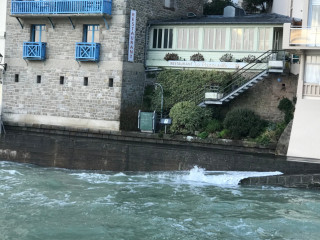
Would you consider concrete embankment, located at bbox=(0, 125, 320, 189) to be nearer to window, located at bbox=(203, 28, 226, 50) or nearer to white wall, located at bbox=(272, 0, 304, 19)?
window, located at bbox=(203, 28, 226, 50)

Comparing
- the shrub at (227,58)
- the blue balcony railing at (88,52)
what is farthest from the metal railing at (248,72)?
the blue balcony railing at (88,52)

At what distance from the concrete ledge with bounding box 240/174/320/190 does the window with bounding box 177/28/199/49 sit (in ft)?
31.2

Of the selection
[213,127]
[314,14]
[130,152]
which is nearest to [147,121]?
[130,152]

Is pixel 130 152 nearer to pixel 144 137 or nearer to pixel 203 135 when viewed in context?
pixel 144 137

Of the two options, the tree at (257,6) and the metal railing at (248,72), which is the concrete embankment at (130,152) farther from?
the tree at (257,6)

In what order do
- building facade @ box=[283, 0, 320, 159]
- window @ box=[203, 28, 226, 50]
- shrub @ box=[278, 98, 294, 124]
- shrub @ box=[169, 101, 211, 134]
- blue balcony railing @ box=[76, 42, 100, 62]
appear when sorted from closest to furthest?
building facade @ box=[283, 0, 320, 159], shrub @ box=[278, 98, 294, 124], shrub @ box=[169, 101, 211, 134], window @ box=[203, 28, 226, 50], blue balcony railing @ box=[76, 42, 100, 62]

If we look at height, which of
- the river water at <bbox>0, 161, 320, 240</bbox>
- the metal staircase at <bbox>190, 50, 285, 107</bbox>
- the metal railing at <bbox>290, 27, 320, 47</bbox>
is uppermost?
the metal railing at <bbox>290, 27, 320, 47</bbox>

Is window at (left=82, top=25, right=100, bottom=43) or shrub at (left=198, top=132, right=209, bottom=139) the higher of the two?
window at (left=82, top=25, right=100, bottom=43)

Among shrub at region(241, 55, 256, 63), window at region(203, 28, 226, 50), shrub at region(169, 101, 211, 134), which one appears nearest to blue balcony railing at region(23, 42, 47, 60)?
shrub at region(169, 101, 211, 134)

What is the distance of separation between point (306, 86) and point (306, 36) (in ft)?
7.10

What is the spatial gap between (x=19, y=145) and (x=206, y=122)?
10060 millimetres

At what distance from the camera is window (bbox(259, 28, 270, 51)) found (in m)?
29.2

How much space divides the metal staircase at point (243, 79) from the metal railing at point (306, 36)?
7.56 ft

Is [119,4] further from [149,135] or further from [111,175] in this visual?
[111,175]
